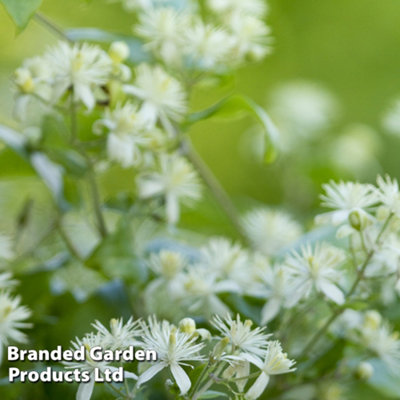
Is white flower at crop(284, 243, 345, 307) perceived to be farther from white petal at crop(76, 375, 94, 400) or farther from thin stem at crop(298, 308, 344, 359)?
white petal at crop(76, 375, 94, 400)

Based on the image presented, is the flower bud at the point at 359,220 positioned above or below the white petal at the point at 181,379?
above

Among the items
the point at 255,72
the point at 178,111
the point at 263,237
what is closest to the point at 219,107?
the point at 178,111

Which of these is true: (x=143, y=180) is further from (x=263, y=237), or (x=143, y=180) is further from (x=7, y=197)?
(x=7, y=197)

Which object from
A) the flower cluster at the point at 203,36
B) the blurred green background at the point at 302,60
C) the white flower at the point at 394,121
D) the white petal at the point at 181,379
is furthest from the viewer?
the blurred green background at the point at 302,60

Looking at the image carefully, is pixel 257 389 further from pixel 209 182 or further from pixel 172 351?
pixel 209 182

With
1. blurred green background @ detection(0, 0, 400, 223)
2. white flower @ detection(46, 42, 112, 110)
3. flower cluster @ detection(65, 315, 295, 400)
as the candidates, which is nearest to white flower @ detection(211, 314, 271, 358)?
flower cluster @ detection(65, 315, 295, 400)

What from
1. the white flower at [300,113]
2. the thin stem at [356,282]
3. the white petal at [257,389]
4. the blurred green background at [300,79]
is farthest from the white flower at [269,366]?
the white flower at [300,113]

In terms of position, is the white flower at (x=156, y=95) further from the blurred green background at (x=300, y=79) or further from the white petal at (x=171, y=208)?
the blurred green background at (x=300, y=79)
